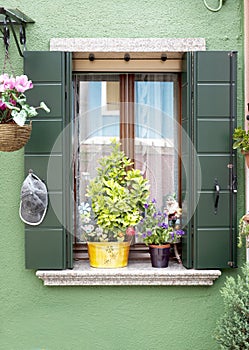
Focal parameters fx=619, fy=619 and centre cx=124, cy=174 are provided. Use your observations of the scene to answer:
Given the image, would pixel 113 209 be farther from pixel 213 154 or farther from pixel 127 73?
pixel 127 73

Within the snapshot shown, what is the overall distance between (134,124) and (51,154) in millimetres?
698

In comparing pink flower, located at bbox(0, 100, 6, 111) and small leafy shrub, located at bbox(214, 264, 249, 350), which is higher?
pink flower, located at bbox(0, 100, 6, 111)

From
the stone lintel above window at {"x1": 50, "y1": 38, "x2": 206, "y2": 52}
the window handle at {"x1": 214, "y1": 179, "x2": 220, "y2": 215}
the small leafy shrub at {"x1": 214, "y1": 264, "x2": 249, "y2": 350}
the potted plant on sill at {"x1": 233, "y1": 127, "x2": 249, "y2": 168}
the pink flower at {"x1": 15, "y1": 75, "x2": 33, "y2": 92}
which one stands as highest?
the stone lintel above window at {"x1": 50, "y1": 38, "x2": 206, "y2": 52}

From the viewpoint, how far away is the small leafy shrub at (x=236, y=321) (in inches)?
149

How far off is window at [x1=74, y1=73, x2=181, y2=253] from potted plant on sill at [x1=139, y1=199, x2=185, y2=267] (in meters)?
0.20

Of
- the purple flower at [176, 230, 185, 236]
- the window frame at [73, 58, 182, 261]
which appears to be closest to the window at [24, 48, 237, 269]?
the purple flower at [176, 230, 185, 236]

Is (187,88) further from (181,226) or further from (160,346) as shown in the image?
(160,346)

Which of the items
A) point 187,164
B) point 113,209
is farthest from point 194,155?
point 113,209

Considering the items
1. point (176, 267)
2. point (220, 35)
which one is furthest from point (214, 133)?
point (176, 267)

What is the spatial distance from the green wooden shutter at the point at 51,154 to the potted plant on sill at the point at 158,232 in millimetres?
552

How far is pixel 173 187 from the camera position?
15.0ft

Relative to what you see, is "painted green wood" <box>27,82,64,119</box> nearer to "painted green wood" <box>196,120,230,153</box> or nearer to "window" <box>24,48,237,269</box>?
"window" <box>24,48,237,269</box>

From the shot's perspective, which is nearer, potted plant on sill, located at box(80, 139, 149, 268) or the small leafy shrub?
the small leafy shrub

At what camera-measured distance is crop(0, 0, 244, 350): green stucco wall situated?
4.32 meters
